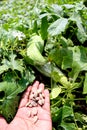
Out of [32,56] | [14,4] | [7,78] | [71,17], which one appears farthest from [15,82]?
[14,4]

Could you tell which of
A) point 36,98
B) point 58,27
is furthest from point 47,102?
point 58,27

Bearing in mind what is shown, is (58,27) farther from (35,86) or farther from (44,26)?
(35,86)

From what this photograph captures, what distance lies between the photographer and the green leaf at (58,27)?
5.41ft

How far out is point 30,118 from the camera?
1.64 meters

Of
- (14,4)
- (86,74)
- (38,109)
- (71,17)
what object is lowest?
(38,109)

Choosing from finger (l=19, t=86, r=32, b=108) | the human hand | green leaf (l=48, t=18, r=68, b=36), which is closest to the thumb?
the human hand

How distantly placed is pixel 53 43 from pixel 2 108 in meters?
0.41

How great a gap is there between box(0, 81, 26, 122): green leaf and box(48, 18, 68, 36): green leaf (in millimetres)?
296

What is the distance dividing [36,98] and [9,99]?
0.42 feet

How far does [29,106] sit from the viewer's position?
1.67 meters

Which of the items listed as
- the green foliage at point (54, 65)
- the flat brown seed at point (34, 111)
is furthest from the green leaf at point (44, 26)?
the flat brown seed at point (34, 111)

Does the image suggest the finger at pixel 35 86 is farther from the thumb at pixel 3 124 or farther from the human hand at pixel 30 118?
the thumb at pixel 3 124

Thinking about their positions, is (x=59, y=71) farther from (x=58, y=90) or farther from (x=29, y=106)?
(x=29, y=106)

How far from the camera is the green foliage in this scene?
1.65 meters
